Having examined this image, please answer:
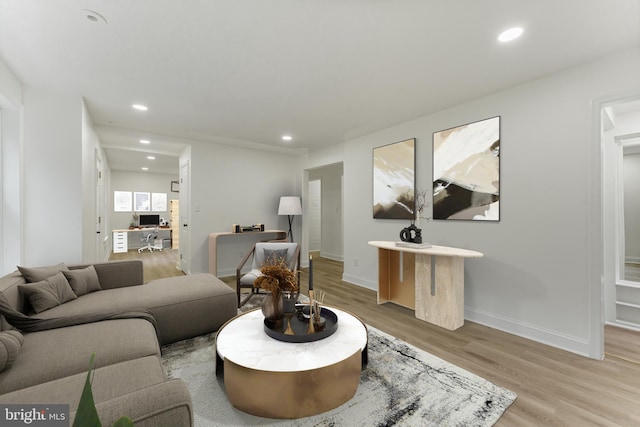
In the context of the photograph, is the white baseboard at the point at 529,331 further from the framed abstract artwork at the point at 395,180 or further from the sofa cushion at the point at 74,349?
the sofa cushion at the point at 74,349

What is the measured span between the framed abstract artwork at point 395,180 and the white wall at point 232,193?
221 centimetres

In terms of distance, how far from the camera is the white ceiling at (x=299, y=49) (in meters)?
1.78

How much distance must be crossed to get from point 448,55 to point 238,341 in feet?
8.86

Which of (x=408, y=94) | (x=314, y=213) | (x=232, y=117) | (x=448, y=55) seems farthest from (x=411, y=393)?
(x=314, y=213)

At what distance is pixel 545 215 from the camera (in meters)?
2.60

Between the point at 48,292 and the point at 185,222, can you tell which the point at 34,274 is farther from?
the point at 185,222

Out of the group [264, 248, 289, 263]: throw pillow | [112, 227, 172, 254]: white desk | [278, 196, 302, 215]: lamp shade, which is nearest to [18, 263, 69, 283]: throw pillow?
[264, 248, 289, 263]: throw pillow

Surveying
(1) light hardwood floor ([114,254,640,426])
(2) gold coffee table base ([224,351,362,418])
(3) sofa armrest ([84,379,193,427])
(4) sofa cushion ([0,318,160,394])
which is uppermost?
(3) sofa armrest ([84,379,193,427])

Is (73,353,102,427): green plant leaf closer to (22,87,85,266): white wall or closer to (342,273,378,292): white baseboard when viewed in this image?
(22,87,85,266): white wall

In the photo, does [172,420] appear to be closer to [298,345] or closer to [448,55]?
[298,345]

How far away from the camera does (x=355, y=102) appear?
127 inches

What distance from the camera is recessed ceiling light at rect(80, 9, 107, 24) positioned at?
179cm

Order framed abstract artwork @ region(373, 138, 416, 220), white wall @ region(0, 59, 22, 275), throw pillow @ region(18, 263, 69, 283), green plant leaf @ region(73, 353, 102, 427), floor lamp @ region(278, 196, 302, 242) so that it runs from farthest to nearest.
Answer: floor lamp @ region(278, 196, 302, 242) → framed abstract artwork @ region(373, 138, 416, 220) → white wall @ region(0, 59, 22, 275) → throw pillow @ region(18, 263, 69, 283) → green plant leaf @ region(73, 353, 102, 427)

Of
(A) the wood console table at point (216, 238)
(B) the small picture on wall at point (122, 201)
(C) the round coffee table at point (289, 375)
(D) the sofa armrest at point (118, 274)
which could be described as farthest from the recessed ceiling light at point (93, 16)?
(B) the small picture on wall at point (122, 201)
